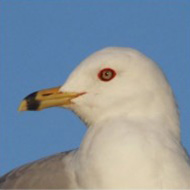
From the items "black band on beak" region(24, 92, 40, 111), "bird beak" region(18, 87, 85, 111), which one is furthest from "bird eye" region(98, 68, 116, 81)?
"black band on beak" region(24, 92, 40, 111)

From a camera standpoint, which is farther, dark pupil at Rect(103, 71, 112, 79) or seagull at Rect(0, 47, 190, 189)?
dark pupil at Rect(103, 71, 112, 79)

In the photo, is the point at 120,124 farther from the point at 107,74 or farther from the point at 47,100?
the point at 47,100

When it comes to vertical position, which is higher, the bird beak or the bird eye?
the bird eye

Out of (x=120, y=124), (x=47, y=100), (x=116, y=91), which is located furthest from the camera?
(x=47, y=100)

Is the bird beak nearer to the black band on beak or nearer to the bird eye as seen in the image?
the black band on beak

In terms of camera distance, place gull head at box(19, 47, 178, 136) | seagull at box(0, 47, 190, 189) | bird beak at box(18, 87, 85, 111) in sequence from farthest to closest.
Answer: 1. bird beak at box(18, 87, 85, 111)
2. gull head at box(19, 47, 178, 136)
3. seagull at box(0, 47, 190, 189)

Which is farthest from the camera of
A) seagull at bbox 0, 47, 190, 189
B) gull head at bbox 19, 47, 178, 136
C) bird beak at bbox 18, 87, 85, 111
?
bird beak at bbox 18, 87, 85, 111

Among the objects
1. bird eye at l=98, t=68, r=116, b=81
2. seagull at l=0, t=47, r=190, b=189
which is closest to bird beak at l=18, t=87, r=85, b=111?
seagull at l=0, t=47, r=190, b=189

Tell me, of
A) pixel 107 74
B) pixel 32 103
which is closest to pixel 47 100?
pixel 32 103

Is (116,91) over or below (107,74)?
below

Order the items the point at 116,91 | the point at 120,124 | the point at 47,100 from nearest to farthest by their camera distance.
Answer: the point at 120,124, the point at 116,91, the point at 47,100
